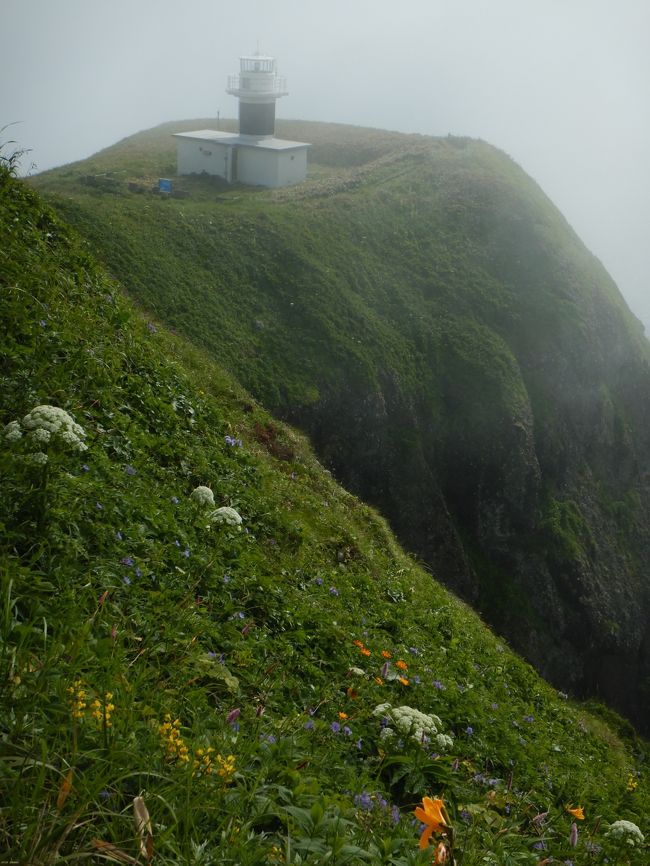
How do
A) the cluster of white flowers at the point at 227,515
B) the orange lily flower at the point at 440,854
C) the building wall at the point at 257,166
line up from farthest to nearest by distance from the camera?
1. the building wall at the point at 257,166
2. the cluster of white flowers at the point at 227,515
3. the orange lily flower at the point at 440,854

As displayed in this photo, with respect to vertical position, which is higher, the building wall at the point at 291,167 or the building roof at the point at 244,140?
the building roof at the point at 244,140

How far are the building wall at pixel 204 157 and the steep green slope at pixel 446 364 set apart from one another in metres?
1.27

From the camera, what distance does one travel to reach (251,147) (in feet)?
174

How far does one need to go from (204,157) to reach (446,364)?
78.1 feet

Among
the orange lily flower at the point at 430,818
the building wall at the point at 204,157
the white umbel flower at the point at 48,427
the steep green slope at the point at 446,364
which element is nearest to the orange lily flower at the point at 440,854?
the orange lily flower at the point at 430,818

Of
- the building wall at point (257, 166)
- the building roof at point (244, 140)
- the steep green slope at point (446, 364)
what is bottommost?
the steep green slope at point (446, 364)

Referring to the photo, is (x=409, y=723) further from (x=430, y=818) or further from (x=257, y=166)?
(x=257, y=166)

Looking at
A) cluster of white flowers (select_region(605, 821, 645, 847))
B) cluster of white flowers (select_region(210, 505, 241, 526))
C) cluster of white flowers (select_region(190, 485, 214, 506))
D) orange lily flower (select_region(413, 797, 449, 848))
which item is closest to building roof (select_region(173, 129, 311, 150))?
cluster of white flowers (select_region(190, 485, 214, 506))

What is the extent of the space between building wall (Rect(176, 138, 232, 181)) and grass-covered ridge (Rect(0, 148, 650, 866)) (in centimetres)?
4093

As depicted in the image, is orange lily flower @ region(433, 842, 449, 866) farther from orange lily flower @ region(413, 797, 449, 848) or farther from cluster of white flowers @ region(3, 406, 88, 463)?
cluster of white flowers @ region(3, 406, 88, 463)

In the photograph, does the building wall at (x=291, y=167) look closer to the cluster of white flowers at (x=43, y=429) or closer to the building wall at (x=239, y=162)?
the building wall at (x=239, y=162)

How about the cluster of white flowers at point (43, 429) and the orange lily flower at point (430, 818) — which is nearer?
the orange lily flower at point (430, 818)

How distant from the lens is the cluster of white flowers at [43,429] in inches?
263

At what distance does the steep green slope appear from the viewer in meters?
36.3
